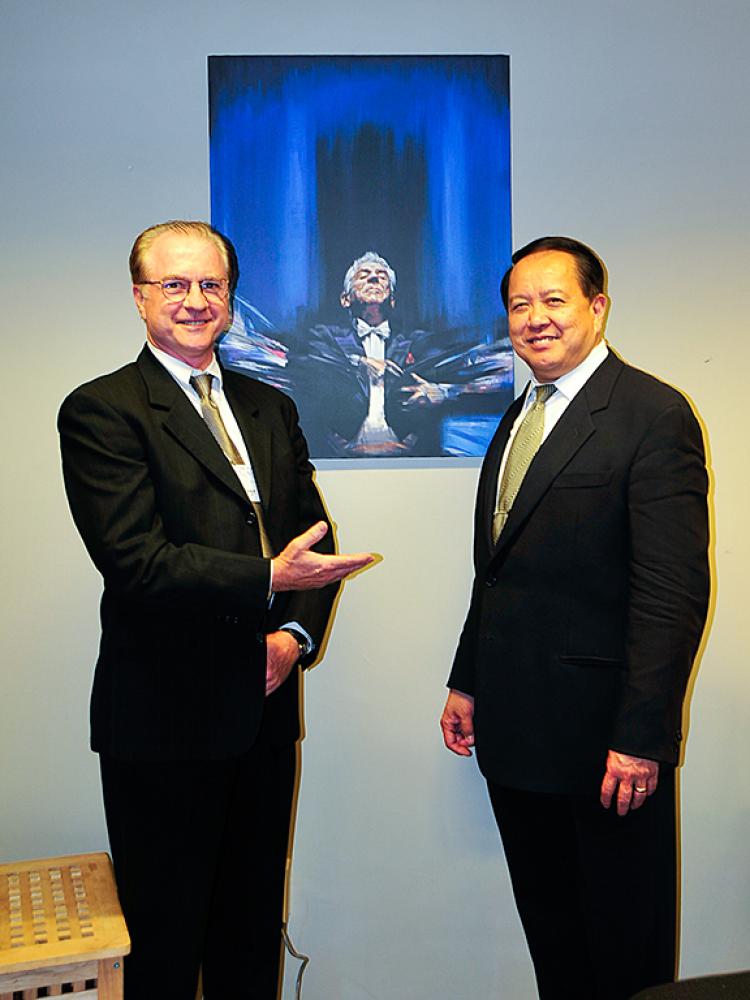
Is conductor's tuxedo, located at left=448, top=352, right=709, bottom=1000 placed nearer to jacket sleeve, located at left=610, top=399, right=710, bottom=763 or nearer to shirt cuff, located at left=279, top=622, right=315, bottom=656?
jacket sleeve, located at left=610, top=399, right=710, bottom=763

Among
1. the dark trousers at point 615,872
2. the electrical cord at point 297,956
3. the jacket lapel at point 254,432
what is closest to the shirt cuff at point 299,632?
the jacket lapel at point 254,432

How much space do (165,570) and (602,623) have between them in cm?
79

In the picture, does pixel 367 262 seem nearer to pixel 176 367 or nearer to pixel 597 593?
pixel 176 367

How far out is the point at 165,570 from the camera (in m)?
1.73

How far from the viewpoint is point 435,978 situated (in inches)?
100

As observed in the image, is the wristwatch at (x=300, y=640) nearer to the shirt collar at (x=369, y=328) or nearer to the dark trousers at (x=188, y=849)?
the dark trousers at (x=188, y=849)

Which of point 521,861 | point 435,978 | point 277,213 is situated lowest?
point 435,978

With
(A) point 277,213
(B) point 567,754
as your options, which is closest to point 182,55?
(A) point 277,213

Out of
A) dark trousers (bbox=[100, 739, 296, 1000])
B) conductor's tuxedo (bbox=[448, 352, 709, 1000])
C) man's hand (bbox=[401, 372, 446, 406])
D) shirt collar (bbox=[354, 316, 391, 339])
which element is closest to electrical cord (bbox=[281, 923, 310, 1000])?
dark trousers (bbox=[100, 739, 296, 1000])

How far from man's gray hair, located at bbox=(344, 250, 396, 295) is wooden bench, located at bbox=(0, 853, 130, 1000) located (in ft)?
4.79

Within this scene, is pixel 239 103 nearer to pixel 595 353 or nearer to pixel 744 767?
pixel 595 353

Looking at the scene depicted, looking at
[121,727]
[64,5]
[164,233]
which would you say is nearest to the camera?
[121,727]

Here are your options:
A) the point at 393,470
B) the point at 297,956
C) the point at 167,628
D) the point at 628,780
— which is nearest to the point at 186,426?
the point at 167,628

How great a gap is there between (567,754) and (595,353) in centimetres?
77
